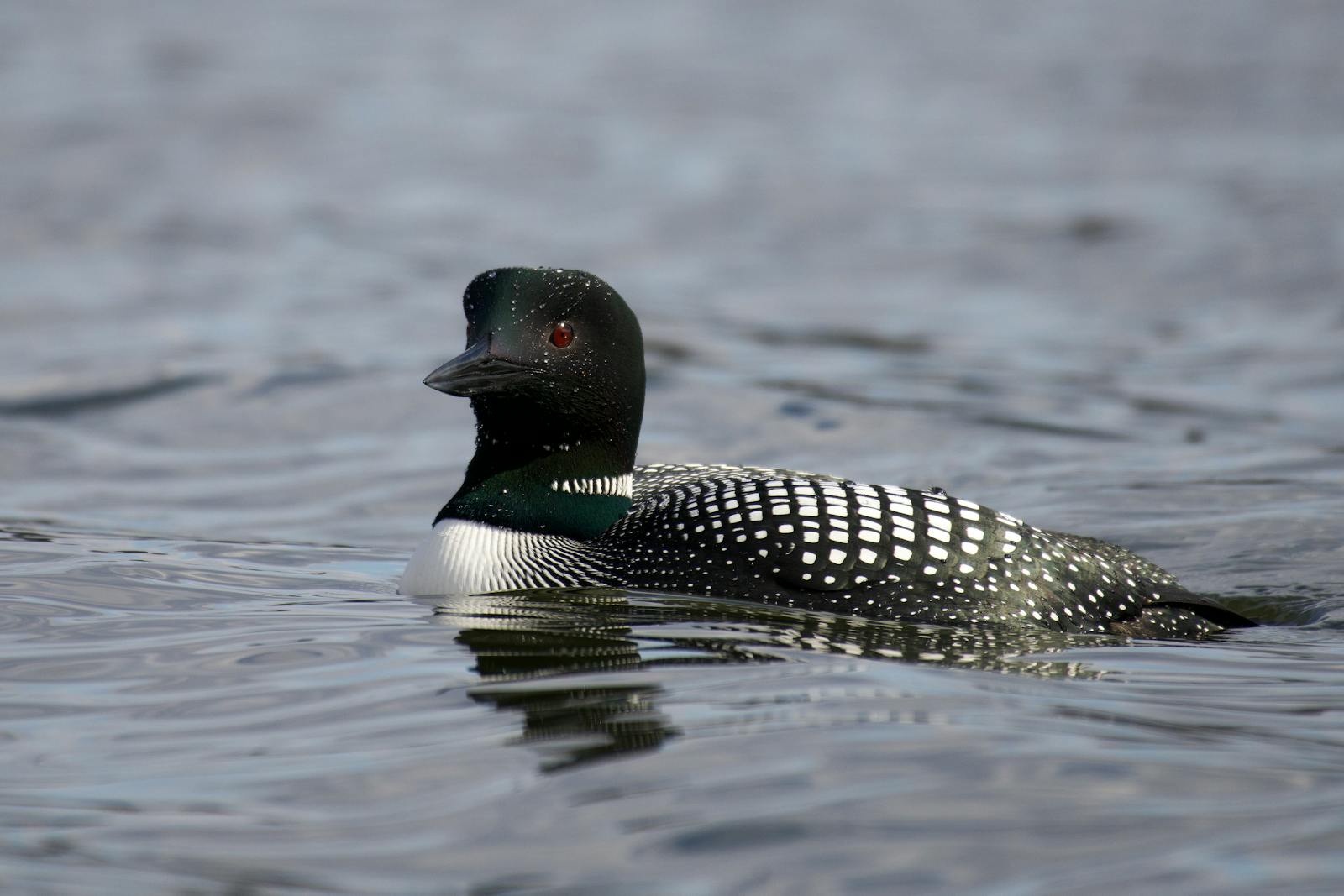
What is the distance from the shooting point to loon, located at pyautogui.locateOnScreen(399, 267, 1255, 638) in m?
4.12

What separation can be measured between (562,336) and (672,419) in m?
4.07

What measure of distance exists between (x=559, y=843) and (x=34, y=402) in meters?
6.59

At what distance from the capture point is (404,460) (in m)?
7.66

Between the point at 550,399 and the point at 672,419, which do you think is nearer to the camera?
the point at 550,399

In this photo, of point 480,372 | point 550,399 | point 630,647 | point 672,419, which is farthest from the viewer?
point 672,419

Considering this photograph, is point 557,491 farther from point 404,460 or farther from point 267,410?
point 267,410

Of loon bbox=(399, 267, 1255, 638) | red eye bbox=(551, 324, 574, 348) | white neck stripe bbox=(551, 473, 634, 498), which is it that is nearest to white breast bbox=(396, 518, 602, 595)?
loon bbox=(399, 267, 1255, 638)

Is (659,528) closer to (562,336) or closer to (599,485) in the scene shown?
(599,485)

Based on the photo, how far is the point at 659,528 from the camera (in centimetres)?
432

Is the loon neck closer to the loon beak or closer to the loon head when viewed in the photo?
the loon head

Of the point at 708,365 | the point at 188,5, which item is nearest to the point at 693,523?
the point at 708,365

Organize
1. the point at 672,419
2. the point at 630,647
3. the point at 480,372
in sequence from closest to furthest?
the point at 630,647, the point at 480,372, the point at 672,419

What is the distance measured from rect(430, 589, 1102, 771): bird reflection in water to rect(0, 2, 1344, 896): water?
0.02 metres

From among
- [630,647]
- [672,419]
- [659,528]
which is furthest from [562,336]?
[672,419]
